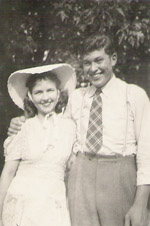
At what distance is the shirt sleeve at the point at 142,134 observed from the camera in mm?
1238

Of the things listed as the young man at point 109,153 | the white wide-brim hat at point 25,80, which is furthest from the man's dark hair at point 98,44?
the white wide-brim hat at point 25,80

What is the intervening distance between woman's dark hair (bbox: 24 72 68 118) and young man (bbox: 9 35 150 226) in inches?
4.4

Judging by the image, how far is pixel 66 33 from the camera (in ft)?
6.00

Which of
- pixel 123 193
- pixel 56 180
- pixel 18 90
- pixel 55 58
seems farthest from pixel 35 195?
pixel 55 58

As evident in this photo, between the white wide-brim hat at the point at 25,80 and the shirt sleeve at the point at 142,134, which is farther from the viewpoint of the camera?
the white wide-brim hat at the point at 25,80

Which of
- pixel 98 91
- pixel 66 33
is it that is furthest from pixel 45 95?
pixel 66 33

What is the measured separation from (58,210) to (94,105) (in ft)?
1.35

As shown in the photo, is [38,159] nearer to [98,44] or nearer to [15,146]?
[15,146]

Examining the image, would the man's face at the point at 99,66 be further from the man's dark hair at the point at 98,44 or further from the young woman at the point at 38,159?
the young woman at the point at 38,159

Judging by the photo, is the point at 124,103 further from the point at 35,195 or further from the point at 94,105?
the point at 35,195

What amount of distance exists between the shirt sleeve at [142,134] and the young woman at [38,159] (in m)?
0.26

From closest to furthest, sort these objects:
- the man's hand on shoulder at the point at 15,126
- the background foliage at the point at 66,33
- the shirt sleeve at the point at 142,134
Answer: the shirt sleeve at the point at 142,134
the man's hand on shoulder at the point at 15,126
the background foliage at the point at 66,33

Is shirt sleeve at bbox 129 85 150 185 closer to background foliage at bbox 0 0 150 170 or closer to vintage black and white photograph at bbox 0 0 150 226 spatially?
vintage black and white photograph at bbox 0 0 150 226

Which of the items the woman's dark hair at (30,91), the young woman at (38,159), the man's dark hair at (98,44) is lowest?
the young woman at (38,159)
